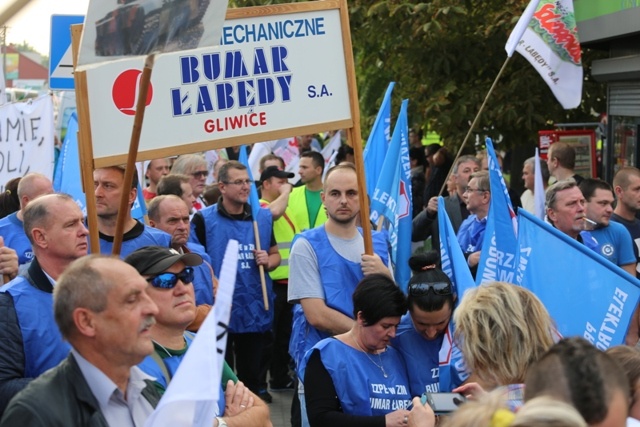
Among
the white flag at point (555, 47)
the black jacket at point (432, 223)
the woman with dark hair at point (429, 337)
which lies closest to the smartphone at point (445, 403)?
the woman with dark hair at point (429, 337)

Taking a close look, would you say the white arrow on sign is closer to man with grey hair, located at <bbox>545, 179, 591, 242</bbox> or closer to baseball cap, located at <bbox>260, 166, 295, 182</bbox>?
baseball cap, located at <bbox>260, 166, 295, 182</bbox>

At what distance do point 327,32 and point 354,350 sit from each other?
2138 millimetres

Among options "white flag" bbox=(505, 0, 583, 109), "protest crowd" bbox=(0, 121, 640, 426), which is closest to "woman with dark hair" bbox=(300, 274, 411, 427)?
"protest crowd" bbox=(0, 121, 640, 426)

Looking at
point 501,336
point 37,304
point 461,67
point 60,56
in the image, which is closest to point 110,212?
point 37,304

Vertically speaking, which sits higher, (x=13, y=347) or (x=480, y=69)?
(x=480, y=69)

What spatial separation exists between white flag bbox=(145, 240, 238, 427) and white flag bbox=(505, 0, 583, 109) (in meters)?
7.57

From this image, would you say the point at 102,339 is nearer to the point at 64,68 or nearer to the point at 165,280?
the point at 165,280

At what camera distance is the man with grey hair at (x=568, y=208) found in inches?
302

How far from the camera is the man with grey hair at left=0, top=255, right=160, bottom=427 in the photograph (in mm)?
3305

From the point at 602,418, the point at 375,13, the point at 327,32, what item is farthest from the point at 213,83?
the point at 375,13

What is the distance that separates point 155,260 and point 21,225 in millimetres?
3238

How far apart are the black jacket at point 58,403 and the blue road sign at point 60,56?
6314mm

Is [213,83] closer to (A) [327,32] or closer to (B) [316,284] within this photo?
(A) [327,32]

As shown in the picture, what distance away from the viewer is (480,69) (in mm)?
14797
